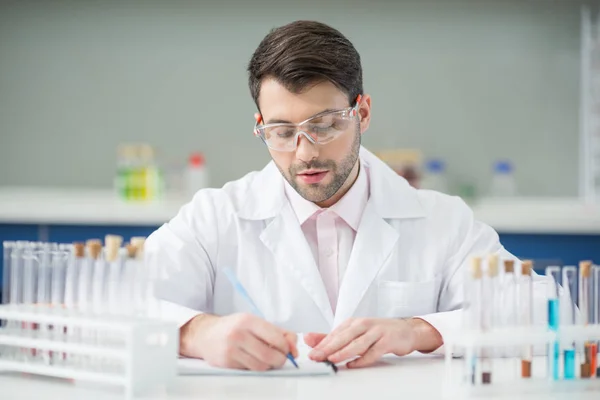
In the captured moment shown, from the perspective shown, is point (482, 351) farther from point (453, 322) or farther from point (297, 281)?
point (297, 281)

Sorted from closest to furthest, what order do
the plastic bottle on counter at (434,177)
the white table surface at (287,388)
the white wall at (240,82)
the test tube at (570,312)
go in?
the white table surface at (287,388) < the test tube at (570,312) < the plastic bottle on counter at (434,177) < the white wall at (240,82)

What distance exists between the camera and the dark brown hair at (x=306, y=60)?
6.49 ft

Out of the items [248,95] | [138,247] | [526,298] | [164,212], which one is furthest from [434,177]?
[138,247]

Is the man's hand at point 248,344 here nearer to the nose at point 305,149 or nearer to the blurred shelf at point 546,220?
the nose at point 305,149

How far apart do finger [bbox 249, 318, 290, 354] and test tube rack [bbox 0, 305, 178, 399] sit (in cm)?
17

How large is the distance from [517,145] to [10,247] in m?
3.28

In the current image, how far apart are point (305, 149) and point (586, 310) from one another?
2.33ft

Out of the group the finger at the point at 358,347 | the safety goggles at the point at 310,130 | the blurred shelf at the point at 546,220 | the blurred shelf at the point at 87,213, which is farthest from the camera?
the blurred shelf at the point at 87,213

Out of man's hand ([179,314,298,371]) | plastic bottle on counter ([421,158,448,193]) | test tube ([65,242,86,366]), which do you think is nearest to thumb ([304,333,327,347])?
man's hand ([179,314,298,371])

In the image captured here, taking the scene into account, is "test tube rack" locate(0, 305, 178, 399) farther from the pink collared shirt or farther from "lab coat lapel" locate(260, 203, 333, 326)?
the pink collared shirt

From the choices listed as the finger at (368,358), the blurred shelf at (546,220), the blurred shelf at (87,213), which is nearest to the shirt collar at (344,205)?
the finger at (368,358)

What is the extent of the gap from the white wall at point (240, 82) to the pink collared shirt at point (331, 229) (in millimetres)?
2320

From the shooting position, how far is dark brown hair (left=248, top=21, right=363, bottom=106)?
6.49 feet

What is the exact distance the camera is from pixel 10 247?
1573mm
